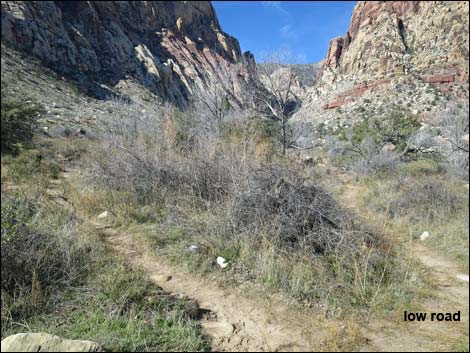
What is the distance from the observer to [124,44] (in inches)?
1435

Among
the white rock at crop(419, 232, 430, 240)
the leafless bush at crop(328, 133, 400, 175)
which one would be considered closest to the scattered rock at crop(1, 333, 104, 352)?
the white rock at crop(419, 232, 430, 240)

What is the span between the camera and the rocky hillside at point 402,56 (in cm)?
617

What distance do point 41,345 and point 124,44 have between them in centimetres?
4157

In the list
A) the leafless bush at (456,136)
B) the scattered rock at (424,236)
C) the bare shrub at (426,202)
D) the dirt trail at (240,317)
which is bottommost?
the dirt trail at (240,317)

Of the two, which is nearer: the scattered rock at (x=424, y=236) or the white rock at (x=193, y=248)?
the white rock at (x=193, y=248)

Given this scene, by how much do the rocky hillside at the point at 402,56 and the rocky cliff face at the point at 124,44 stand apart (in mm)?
3789

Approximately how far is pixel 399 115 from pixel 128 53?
35.3 metres

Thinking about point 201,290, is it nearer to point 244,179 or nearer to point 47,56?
point 244,179

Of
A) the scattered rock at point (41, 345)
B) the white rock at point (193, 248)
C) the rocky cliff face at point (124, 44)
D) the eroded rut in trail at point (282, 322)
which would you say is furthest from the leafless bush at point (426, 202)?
the rocky cliff face at point (124, 44)

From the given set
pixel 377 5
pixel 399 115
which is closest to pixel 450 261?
pixel 377 5

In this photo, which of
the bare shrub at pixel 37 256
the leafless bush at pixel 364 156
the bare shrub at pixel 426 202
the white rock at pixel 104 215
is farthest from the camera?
the leafless bush at pixel 364 156

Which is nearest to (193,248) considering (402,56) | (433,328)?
(433,328)

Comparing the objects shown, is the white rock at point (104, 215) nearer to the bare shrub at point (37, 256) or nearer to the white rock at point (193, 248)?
the bare shrub at point (37, 256)

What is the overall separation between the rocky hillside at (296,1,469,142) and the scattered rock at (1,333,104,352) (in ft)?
25.0
